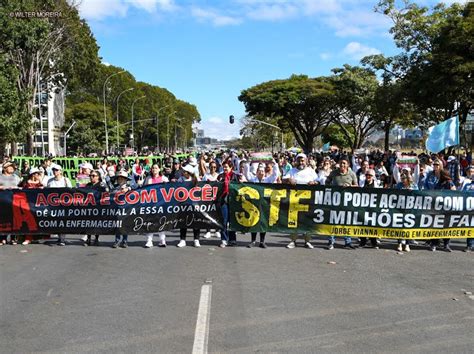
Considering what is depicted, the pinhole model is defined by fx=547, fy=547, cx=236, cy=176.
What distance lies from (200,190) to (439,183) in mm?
4918

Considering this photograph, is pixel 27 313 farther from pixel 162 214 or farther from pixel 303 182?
pixel 303 182

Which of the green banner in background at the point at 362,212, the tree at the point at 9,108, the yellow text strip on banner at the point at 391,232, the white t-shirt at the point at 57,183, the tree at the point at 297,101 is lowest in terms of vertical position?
the yellow text strip on banner at the point at 391,232

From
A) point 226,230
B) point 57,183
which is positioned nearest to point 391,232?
point 226,230

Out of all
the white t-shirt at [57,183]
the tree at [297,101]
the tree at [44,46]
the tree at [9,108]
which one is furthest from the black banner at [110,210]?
the tree at [297,101]

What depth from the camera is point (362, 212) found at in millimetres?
10289

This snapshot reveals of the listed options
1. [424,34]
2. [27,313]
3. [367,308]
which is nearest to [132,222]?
[27,313]

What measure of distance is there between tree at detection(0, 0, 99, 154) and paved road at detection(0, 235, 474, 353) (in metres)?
24.9

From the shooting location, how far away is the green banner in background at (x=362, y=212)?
1023 cm

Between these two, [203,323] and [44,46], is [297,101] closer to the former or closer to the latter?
[44,46]

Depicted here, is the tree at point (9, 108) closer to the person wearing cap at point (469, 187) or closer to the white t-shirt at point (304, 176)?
the white t-shirt at point (304, 176)

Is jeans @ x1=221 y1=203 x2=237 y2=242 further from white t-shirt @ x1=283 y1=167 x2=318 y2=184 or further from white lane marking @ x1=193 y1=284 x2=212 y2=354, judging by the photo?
white lane marking @ x1=193 y1=284 x2=212 y2=354

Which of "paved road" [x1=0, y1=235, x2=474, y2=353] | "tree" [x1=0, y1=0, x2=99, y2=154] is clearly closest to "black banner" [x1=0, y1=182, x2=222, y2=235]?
"paved road" [x1=0, y1=235, x2=474, y2=353]

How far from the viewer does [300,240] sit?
11266 millimetres

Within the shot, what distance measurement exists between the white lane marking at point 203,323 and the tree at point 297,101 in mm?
49043
